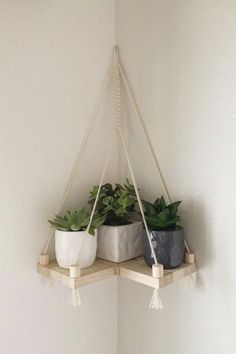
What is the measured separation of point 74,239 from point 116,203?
0.15 meters

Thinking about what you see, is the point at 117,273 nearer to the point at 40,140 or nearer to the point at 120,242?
the point at 120,242

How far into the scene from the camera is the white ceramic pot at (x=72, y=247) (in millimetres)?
886

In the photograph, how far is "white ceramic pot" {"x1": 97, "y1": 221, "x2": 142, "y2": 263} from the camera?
954 millimetres

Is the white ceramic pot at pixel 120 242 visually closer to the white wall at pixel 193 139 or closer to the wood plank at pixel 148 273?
the wood plank at pixel 148 273

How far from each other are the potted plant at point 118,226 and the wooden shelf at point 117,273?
27mm

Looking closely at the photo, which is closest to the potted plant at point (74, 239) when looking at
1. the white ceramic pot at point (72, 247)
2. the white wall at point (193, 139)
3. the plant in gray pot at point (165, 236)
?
the white ceramic pot at point (72, 247)

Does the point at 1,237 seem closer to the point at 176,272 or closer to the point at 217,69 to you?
the point at 176,272

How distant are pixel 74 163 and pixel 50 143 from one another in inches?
3.7

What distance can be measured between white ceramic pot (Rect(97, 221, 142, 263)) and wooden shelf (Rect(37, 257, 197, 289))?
0.7 inches

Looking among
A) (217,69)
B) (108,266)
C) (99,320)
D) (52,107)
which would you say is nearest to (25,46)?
(52,107)

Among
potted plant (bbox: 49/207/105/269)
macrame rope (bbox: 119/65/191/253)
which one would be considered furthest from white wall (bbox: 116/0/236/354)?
potted plant (bbox: 49/207/105/269)

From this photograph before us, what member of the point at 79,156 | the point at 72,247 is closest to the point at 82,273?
the point at 72,247

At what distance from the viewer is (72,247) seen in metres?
0.89

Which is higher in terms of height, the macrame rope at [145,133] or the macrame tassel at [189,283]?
the macrame rope at [145,133]
